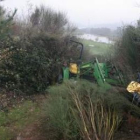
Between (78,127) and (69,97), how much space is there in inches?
45.2

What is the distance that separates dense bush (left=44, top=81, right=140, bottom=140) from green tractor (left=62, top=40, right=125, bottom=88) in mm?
2141

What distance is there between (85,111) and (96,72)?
3611 mm

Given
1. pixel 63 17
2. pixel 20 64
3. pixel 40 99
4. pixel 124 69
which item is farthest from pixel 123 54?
pixel 63 17

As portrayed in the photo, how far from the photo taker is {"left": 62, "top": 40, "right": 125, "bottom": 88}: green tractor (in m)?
10.8

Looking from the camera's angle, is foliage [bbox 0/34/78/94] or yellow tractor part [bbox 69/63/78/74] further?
foliage [bbox 0/34/78/94]

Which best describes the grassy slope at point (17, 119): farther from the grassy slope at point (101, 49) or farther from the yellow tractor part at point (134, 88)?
the grassy slope at point (101, 49)

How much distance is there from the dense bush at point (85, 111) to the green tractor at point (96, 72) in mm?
2141

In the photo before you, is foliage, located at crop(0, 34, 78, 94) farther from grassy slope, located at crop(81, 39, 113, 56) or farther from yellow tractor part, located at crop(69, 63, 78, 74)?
grassy slope, located at crop(81, 39, 113, 56)

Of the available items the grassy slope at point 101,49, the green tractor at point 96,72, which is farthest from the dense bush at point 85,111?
the grassy slope at point 101,49

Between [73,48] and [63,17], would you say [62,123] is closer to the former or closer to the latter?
[73,48]

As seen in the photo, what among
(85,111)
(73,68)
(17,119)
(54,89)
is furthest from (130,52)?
(17,119)

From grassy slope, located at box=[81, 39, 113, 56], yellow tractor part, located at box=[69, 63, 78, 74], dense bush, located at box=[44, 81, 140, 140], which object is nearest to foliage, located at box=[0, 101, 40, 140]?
dense bush, located at box=[44, 81, 140, 140]

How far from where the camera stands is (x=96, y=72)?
1114 cm

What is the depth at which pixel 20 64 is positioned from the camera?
13.1m
